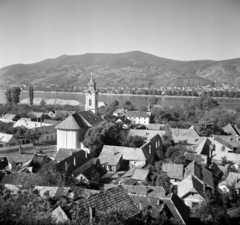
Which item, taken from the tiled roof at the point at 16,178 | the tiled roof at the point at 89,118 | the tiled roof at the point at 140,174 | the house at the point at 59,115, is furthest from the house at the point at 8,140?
the house at the point at 59,115

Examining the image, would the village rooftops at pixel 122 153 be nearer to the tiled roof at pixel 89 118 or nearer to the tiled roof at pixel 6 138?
the tiled roof at pixel 89 118

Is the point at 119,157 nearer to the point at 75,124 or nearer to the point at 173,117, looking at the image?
the point at 75,124

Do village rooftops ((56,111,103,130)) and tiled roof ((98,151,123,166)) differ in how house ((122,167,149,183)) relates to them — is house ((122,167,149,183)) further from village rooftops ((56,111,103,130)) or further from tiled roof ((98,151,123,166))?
village rooftops ((56,111,103,130))

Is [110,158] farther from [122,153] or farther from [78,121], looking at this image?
[78,121]

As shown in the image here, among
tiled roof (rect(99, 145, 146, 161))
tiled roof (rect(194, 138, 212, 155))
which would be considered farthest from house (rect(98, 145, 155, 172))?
tiled roof (rect(194, 138, 212, 155))

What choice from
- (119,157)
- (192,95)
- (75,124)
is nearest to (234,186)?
(119,157)

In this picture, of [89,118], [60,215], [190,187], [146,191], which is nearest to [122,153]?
[89,118]
